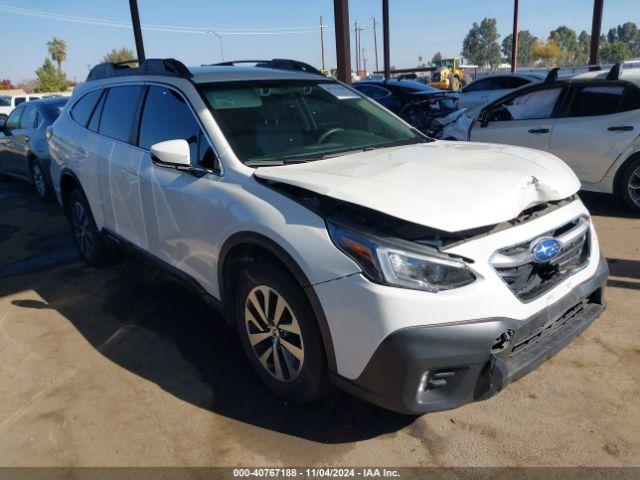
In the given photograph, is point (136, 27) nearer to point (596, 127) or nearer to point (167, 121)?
point (167, 121)

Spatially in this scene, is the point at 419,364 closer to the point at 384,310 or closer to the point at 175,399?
the point at 384,310

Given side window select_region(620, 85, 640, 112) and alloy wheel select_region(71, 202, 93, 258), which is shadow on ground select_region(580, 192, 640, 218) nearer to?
side window select_region(620, 85, 640, 112)

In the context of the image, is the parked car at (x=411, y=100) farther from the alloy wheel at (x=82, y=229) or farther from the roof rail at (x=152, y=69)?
the alloy wheel at (x=82, y=229)

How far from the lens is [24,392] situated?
330 cm

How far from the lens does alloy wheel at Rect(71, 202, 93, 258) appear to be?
17.0ft

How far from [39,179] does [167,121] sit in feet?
20.3

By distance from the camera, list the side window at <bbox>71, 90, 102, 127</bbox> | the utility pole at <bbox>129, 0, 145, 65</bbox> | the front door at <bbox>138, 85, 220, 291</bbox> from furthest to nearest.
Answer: the utility pole at <bbox>129, 0, 145, 65</bbox> < the side window at <bbox>71, 90, 102, 127</bbox> < the front door at <bbox>138, 85, 220, 291</bbox>

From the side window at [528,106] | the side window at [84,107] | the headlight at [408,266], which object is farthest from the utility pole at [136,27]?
the headlight at [408,266]

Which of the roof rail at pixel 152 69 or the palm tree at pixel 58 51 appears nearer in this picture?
the roof rail at pixel 152 69

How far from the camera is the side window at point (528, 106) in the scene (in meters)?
6.60

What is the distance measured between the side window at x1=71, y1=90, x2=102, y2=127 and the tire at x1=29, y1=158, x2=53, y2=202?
3692 millimetres

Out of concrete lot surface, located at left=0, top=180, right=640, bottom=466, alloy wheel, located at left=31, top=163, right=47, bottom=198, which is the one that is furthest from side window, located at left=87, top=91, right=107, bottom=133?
alloy wheel, located at left=31, top=163, right=47, bottom=198

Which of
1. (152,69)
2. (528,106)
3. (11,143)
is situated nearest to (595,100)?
(528,106)

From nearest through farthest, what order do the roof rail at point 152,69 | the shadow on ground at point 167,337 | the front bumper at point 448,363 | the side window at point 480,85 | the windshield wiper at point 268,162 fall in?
the front bumper at point 448,363 < the shadow on ground at point 167,337 < the windshield wiper at point 268,162 < the roof rail at point 152,69 < the side window at point 480,85
